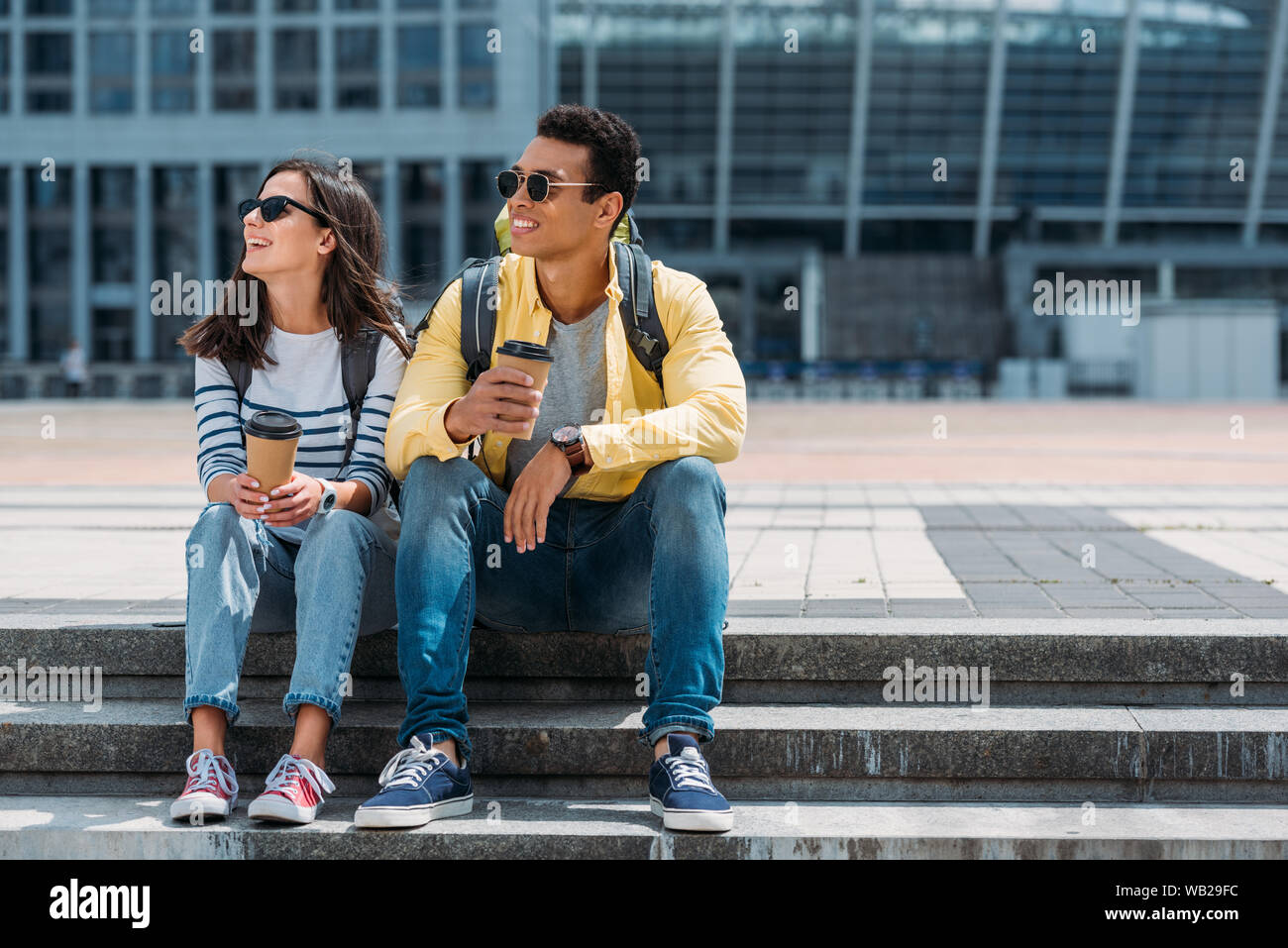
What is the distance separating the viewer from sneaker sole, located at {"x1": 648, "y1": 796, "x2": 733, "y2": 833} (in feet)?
10.3

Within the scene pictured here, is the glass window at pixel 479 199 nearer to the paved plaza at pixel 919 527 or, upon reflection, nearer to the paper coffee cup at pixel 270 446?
the paved plaza at pixel 919 527

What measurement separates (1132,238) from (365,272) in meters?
58.5

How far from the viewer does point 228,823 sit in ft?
10.7

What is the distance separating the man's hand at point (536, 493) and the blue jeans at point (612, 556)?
13 cm

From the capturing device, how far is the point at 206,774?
327 cm

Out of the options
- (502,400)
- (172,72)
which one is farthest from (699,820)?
(172,72)

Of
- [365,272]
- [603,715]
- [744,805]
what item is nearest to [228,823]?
[603,715]

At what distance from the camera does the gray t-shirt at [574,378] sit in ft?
11.9

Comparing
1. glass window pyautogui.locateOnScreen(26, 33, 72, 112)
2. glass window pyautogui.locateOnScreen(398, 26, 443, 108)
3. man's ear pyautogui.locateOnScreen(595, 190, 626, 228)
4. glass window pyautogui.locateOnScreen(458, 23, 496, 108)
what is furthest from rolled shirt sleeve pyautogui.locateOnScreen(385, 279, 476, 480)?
glass window pyautogui.locateOnScreen(26, 33, 72, 112)

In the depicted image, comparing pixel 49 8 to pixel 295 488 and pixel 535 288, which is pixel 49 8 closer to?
pixel 535 288

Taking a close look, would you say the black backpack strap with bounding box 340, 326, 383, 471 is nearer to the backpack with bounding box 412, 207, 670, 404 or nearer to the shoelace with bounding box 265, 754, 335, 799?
the backpack with bounding box 412, 207, 670, 404

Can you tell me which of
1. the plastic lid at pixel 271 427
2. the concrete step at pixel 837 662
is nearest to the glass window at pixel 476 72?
the concrete step at pixel 837 662
